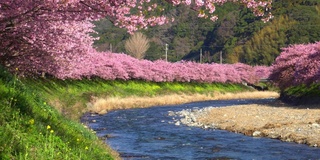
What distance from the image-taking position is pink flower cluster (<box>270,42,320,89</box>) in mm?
48500

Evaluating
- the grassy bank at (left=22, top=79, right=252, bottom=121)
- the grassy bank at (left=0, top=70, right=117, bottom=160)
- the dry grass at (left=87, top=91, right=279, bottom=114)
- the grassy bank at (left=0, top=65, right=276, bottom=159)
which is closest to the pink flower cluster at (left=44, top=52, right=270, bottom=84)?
the grassy bank at (left=22, top=79, right=252, bottom=121)

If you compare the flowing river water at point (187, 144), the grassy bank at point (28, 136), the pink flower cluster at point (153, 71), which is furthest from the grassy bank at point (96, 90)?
the grassy bank at point (28, 136)

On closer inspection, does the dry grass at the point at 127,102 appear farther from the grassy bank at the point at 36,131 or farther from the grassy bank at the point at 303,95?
the grassy bank at the point at 36,131

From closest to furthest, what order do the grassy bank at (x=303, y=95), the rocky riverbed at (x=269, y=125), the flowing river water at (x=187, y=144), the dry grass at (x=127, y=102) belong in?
the flowing river water at (x=187, y=144) < the rocky riverbed at (x=269, y=125) < the dry grass at (x=127, y=102) < the grassy bank at (x=303, y=95)

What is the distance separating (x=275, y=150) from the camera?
21.8 meters

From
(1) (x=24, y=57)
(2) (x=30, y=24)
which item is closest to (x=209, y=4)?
(2) (x=30, y=24)

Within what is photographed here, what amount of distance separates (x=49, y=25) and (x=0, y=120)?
11256 mm

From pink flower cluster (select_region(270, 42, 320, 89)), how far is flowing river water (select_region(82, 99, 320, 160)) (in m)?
20.2

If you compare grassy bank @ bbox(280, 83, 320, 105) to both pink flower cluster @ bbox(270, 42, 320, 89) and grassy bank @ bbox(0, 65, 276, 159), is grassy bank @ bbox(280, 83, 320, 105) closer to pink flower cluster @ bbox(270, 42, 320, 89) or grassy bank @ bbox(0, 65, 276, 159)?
pink flower cluster @ bbox(270, 42, 320, 89)

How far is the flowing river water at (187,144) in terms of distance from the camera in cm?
2073

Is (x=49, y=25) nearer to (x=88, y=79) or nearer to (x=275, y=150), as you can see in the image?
(x=275, y=150)

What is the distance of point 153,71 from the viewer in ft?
267

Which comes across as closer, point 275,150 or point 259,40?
point 275,150

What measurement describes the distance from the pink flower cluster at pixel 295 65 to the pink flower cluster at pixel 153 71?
20.3 m
